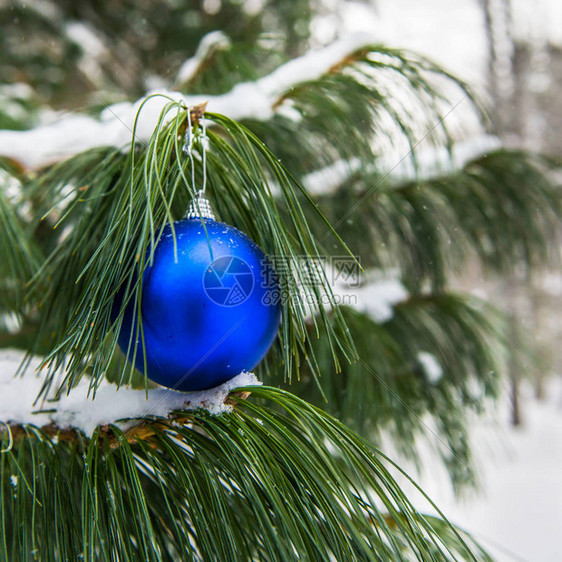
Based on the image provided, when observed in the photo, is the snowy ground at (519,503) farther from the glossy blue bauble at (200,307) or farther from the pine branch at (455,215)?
the glossy blue bauble at (200,307)

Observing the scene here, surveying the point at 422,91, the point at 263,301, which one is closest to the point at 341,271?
the point at 422,91

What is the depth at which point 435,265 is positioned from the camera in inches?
39.7

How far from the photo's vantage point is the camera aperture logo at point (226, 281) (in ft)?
1.20

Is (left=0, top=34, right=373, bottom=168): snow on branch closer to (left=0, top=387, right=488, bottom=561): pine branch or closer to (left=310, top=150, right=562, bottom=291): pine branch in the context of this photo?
(left=310, top=150, right=562, bottom=291): pine branch

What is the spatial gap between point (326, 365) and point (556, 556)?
A: 2166 millimetres

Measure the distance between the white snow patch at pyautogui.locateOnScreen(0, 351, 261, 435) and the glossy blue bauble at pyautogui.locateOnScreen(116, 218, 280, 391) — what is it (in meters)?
0.01

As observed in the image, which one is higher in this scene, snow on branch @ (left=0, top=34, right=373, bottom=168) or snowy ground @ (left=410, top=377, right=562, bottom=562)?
snow on branch @ (left=0, top=34, right=373, bottom=168)

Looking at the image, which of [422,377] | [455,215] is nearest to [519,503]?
[422,377]

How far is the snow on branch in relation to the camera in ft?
2.06

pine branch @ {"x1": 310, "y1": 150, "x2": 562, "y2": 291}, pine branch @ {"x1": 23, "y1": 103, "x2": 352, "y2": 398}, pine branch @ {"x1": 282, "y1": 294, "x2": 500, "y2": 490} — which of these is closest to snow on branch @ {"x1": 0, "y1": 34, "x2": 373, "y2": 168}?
pine branch @ {"x1": 23, "y1": 103, "x2": 352, "y2": 398}

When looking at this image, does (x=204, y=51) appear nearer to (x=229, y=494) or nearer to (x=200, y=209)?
(x=200, y=209)

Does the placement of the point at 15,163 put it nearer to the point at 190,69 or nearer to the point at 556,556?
the point at 190,69

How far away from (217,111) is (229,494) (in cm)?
50

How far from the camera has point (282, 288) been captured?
0.40 m
